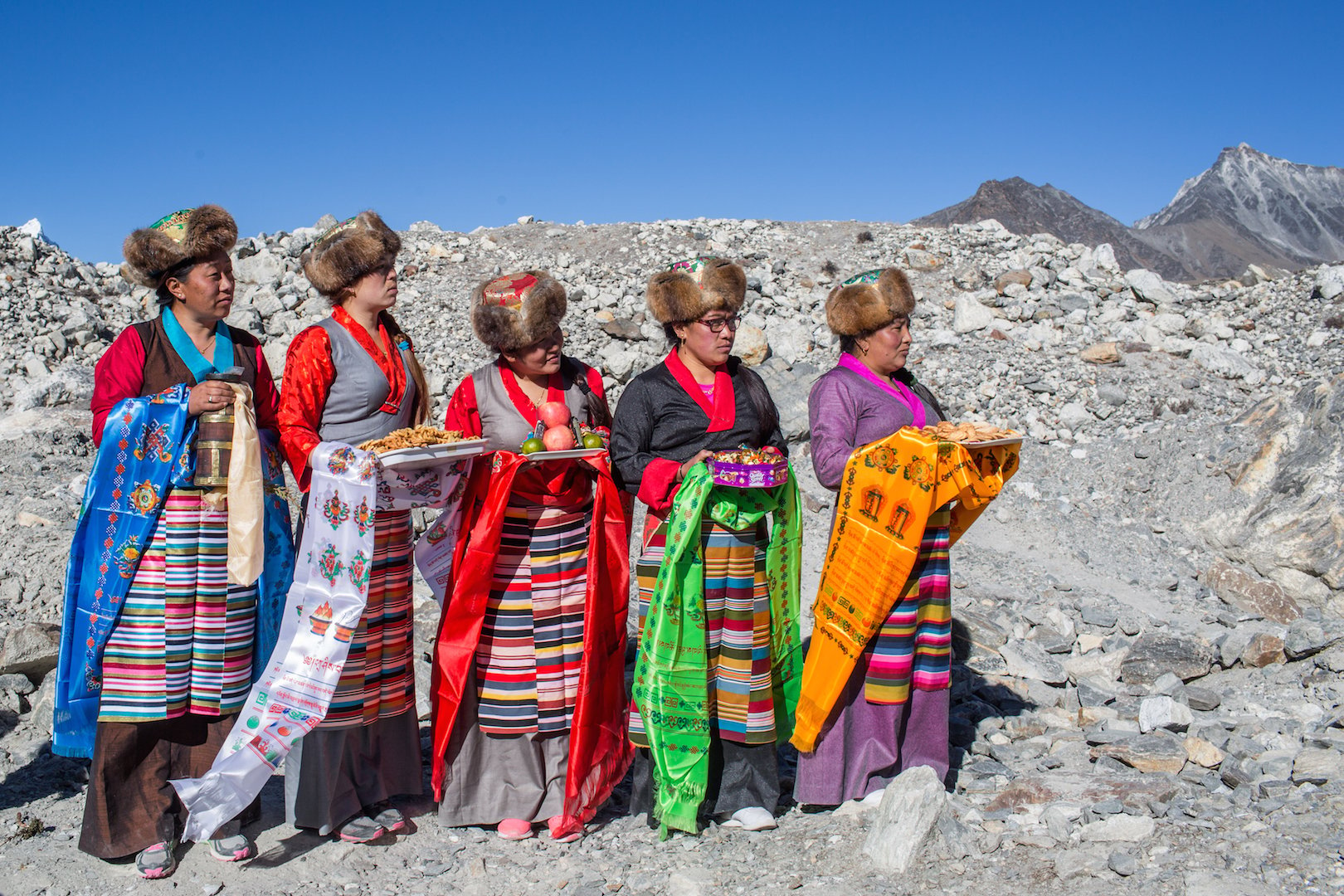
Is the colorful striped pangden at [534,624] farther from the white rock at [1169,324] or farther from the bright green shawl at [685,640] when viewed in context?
the white rock at [1169,324]

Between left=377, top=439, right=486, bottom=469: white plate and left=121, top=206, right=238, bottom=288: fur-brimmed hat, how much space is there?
38.7 inches

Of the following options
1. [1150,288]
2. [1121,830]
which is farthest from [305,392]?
[1150,288]

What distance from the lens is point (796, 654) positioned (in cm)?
366

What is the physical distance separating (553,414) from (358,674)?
1121mm

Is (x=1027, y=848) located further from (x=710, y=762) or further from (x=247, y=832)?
(x=247, y=832)

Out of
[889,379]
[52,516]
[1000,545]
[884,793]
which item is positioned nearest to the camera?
[884,793]

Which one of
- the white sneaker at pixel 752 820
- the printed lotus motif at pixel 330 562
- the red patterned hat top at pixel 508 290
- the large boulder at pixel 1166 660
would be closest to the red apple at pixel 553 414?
the red patterned hat top at pixel 508 290

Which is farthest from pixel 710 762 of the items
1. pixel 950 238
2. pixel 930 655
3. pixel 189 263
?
pixel 950 238

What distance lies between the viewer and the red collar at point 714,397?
341 centimetres

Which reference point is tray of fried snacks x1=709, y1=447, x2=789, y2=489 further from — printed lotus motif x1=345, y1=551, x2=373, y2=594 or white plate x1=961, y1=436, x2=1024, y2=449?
printed lotus motif x1=345, y1=551, x2=373, y2=594

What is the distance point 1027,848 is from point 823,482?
1397 mm

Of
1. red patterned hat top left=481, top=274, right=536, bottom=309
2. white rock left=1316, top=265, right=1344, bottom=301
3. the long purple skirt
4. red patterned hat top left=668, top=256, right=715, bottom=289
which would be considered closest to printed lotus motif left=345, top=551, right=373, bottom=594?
red patterned hat top left=481, top=274, right=536, bottom=309

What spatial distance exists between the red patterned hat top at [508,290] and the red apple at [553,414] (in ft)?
1.18

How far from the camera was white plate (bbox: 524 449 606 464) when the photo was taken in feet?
10.6
